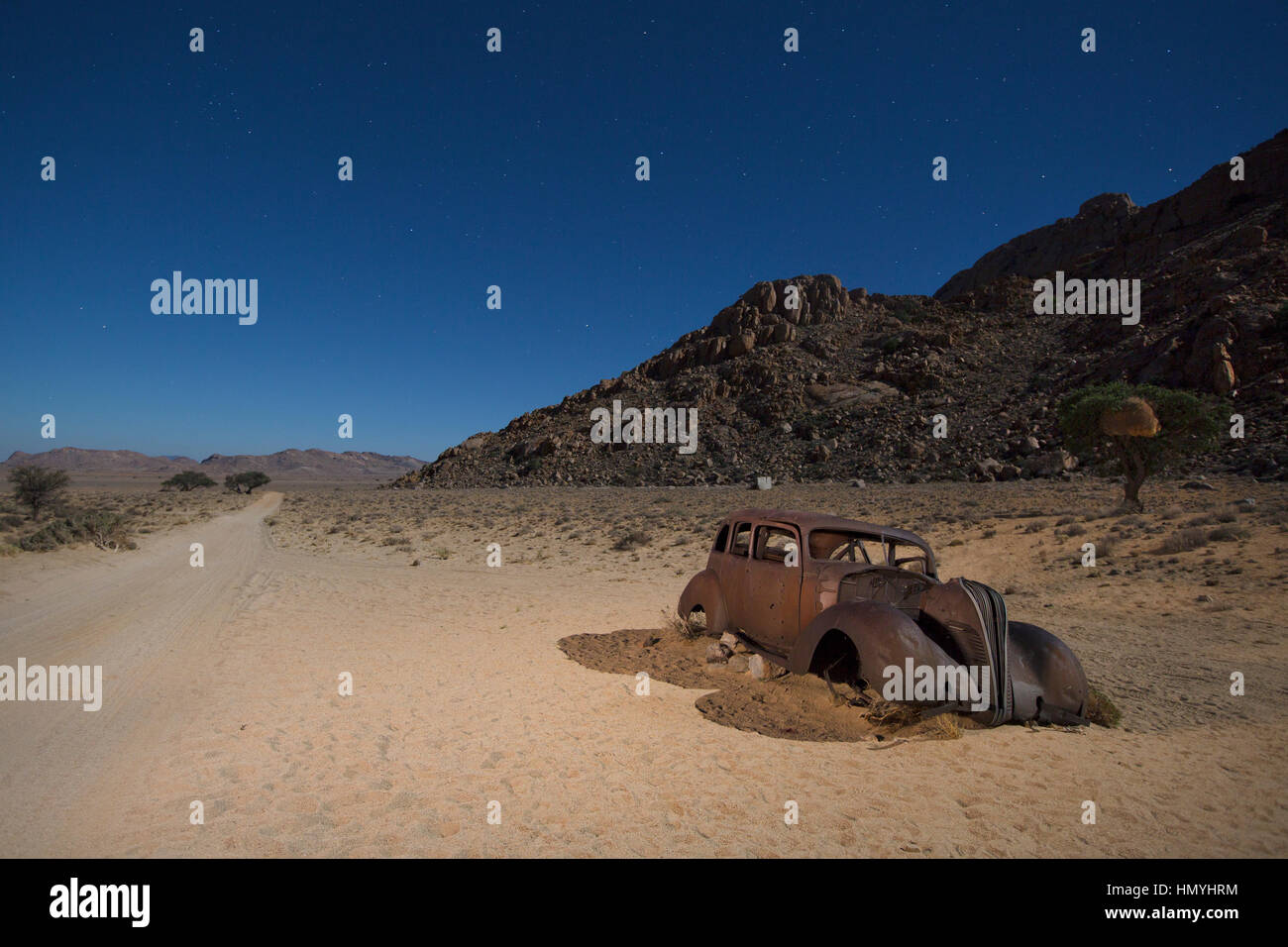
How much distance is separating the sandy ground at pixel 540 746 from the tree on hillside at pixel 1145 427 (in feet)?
29.9

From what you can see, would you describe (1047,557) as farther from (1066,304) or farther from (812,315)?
(812,315)

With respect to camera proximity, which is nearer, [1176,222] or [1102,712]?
[1102,712]

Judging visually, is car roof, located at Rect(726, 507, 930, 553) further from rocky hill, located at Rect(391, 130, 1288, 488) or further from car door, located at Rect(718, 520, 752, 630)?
rocky hill, located at Rect(391, 130, 1288, 488)

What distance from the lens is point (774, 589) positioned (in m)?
7.39

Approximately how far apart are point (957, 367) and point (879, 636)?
6891cm

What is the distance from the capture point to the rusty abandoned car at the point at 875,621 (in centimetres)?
565

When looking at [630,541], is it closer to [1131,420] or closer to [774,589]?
[774,589]

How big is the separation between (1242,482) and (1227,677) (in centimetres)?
2576
